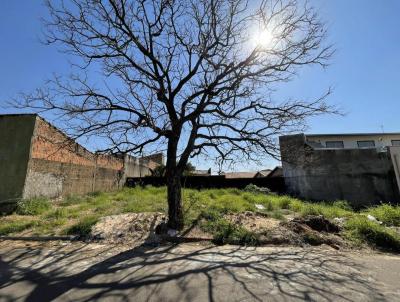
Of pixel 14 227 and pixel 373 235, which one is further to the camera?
pixel 14 227

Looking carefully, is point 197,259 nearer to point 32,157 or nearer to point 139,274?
point 139,274

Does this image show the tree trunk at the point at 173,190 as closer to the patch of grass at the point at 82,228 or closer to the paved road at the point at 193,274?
the paved road at the point at 193,274

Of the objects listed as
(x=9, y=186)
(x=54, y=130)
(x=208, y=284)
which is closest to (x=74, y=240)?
(x=208, y=284)

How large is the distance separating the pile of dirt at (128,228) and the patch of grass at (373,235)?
544 cm

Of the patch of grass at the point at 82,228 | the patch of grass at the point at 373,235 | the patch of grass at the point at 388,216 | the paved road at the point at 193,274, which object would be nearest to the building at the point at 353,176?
the patch of grass at the point at 388,216

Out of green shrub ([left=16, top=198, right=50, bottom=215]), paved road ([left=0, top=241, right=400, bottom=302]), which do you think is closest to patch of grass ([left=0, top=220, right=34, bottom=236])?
paved road ([left=0, top=241, right=400, bottom=302])

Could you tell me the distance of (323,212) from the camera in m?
10.9

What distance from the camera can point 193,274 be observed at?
532 cm

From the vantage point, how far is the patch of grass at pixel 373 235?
25.1 feet

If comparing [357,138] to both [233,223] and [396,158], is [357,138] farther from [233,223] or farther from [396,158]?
[233,223]

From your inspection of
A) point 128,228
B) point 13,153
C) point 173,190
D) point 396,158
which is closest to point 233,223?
point 173,190

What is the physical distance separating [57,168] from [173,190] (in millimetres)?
8564

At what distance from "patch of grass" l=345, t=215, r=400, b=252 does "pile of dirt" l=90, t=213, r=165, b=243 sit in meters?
5.44

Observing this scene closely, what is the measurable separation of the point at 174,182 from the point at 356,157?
13.1 metres
